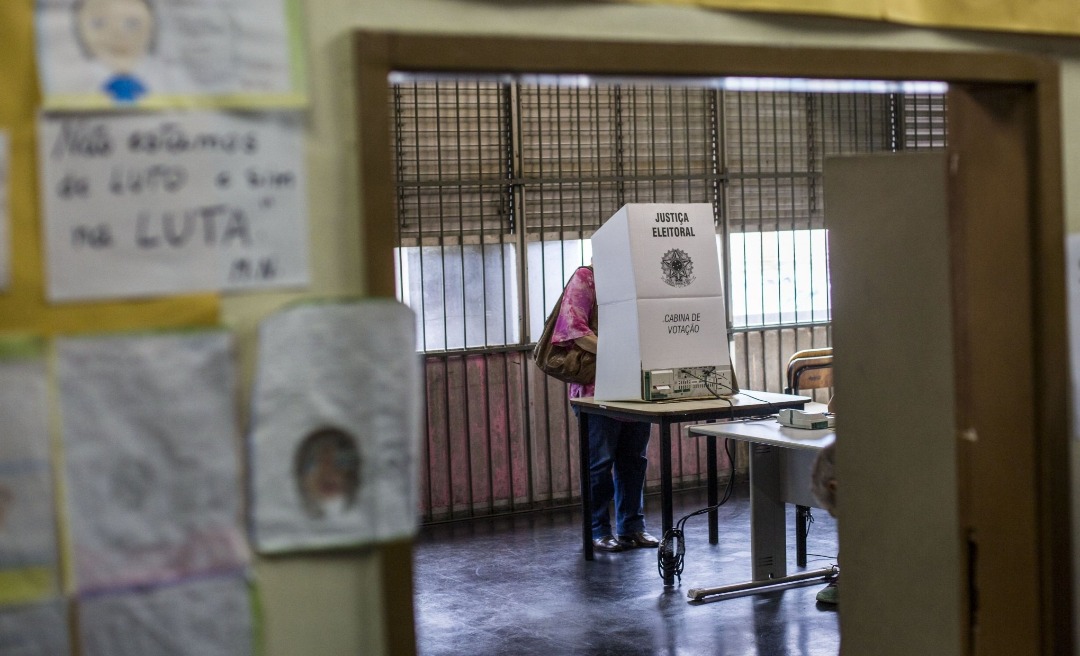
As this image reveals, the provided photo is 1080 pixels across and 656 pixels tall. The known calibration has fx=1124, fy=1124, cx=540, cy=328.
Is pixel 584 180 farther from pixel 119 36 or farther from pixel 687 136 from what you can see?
pixel 119 36

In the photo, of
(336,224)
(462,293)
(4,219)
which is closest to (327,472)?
(336,224)

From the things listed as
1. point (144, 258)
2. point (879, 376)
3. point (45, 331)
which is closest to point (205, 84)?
point (144, 258)

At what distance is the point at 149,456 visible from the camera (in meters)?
1.48

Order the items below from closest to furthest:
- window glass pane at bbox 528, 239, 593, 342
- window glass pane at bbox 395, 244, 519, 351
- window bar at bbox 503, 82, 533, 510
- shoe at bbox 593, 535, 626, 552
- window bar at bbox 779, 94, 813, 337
Answer: shoe at bbox 593, 535, 626, 552 < window glass pane at bbox 395, 244, 519, 351 < window bar at bbox 503, 82, 533, 510 < window glass pane at bbox 528, 239, 593, 342 < window bar at bbox 779, 94, 813, 337

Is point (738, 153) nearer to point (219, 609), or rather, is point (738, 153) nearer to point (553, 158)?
point (553, 158)

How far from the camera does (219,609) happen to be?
5.01 feet

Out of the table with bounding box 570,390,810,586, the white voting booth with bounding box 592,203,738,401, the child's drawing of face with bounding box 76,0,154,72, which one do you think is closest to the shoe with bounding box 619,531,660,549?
the table with bounding box 570,390,810,586

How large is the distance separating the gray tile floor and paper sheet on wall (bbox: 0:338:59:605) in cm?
303

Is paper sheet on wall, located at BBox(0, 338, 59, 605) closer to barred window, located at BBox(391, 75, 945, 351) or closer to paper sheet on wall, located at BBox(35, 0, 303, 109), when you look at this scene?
paper sheet on wall, located at BBox(35, 0, 303, 109)

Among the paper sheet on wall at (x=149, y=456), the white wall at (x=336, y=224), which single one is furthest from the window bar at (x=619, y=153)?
the paper sheet on wall at (x=149, y=456)

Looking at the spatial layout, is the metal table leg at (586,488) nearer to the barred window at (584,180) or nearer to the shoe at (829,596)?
the shoe at (829,596)

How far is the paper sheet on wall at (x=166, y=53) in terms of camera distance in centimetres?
142

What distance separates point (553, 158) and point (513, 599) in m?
3.12

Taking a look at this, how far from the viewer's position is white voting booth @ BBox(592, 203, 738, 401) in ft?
15.5
